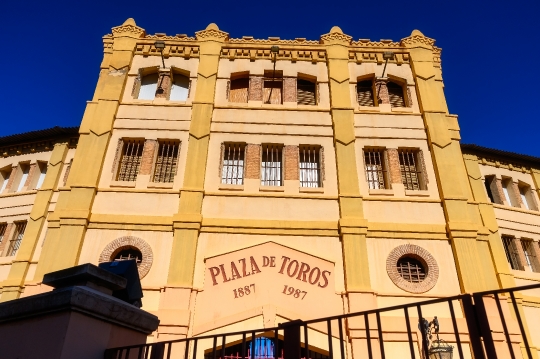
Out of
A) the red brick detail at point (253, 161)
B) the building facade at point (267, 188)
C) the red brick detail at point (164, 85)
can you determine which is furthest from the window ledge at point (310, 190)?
the red brick detail at point (164, 85)

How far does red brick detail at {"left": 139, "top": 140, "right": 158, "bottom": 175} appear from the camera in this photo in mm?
14578

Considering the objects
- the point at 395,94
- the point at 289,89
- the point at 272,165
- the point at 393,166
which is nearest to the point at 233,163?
the point at 272,165

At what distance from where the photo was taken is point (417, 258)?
43.4 feet

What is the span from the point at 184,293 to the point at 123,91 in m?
8.68

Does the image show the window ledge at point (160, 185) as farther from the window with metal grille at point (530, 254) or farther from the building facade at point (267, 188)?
the window with metal grille at point (530, 254)

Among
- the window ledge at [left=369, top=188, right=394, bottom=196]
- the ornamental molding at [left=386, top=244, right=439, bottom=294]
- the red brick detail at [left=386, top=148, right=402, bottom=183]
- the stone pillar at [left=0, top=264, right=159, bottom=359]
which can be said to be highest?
the red brick detail at [left=386, top=148, right=402, bottom=183]

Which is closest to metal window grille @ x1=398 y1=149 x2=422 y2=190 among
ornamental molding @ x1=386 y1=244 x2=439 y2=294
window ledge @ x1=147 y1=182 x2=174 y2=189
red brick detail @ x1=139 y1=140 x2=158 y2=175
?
ornamental molding @ x1=386 y1=244 x2=439 y2=294

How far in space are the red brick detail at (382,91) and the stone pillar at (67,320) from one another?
549 inches

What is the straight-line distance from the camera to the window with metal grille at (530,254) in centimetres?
1733

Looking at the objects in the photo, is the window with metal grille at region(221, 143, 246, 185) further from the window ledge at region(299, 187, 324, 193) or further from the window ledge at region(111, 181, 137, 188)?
the window ledge at region(111, 181, 137, 188)

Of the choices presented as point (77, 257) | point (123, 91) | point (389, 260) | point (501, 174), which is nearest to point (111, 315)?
point (77, 257)

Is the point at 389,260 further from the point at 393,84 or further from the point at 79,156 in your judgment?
the point at 79,156

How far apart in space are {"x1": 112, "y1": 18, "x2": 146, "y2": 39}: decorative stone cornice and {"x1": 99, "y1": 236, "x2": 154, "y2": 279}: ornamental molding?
9224 mm

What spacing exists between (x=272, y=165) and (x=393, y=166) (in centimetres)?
438
